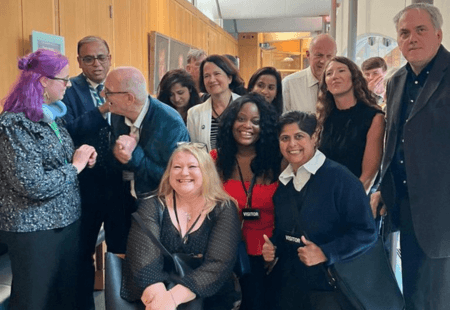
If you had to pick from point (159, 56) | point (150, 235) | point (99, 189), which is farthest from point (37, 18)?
point (159, 56)

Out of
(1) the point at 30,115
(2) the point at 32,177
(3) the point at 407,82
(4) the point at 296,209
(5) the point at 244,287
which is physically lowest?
(5) the point at 244,287

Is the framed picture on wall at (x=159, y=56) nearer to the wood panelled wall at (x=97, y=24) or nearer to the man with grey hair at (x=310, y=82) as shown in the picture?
Result: the wood panelled wall at (x=97, y=24)

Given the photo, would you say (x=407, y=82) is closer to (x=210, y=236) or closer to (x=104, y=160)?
(x=210, y=236)

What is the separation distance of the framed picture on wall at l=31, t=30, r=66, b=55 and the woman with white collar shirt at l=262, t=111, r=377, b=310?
2143 mm

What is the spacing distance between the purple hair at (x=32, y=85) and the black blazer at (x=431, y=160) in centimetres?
165

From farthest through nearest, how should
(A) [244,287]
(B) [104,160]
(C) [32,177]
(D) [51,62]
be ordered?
(B) [104,160]
(A) [244,287]
(D) [51,62]
(C) [32,177]

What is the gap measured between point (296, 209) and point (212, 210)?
40 cm

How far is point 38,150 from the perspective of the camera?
2053 millimetres

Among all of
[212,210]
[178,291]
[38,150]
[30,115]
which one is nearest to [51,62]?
[30,115]

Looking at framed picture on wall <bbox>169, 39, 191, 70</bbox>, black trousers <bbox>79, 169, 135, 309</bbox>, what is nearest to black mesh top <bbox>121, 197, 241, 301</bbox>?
black trousers <bbox>79, 169, 135, 309</bbox>

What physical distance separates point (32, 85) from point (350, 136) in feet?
5.35

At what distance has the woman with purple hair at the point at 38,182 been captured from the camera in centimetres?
199

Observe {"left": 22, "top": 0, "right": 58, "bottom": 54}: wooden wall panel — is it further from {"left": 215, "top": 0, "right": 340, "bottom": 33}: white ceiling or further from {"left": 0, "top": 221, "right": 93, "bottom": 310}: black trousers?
{"left": 215, "top": 0, "right": 340, "bottom": 33}: white ceiling

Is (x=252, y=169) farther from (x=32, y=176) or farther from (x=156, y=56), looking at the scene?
(x=156, y=56)
